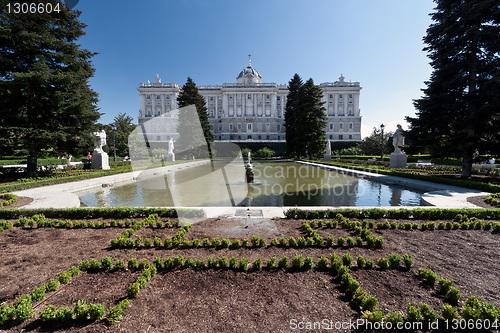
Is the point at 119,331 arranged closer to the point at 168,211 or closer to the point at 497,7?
the point at 168,211

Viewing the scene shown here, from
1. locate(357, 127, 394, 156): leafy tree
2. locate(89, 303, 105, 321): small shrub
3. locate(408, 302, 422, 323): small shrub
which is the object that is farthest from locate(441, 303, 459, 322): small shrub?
locate(357, 127, 394, 156): leafy tree

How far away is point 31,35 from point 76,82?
274cm

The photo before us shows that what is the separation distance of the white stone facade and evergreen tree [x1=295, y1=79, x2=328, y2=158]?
1475 inches

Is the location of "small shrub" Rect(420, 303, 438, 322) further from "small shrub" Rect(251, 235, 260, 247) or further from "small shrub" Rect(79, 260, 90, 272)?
"small shrub" Rect(79, 260, 90, 272)

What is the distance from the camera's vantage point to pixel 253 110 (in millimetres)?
68875

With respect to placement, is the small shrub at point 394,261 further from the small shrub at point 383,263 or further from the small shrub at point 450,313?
the small shrub at point 450,313

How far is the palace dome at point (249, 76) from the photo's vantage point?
71812mm

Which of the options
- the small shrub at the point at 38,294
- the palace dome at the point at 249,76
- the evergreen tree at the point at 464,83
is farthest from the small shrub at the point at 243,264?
the palace dome at the point at 249,76

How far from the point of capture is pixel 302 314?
8.32ft

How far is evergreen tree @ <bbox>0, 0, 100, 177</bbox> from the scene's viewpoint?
11.5 metres

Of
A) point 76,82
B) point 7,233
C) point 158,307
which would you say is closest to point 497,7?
point 158,307

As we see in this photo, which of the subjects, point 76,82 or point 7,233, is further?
point 76,82

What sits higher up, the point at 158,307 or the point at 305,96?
the point at 305,96

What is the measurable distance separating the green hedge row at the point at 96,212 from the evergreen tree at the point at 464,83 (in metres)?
15.2
